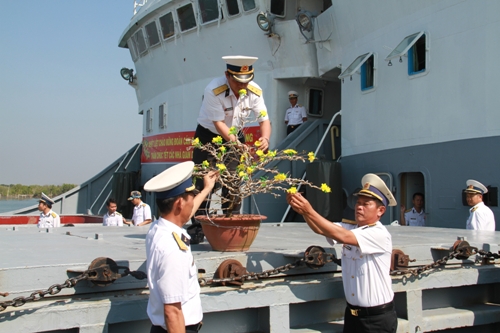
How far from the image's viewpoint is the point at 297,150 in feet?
35.5

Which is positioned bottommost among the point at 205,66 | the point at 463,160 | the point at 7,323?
the point at 7,323

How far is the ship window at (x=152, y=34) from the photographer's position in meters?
14.4

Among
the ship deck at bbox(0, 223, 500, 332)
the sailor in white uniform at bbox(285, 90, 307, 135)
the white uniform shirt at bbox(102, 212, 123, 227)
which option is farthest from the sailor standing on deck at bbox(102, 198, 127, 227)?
the ship deck at bbox(0, 223, 500, 332)

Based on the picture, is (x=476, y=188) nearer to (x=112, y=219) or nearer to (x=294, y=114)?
(x=294, y=114)

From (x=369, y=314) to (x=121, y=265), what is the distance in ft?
5.10

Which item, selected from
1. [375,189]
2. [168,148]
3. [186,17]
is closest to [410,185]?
[375,189]

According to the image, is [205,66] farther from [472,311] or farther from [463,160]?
[472,311]

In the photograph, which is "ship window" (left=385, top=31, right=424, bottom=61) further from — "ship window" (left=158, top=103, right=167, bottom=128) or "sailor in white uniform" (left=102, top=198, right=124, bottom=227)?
"ship window" (left=158, top=103, right=167, bottom=128)

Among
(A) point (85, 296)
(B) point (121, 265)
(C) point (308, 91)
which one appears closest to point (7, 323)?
(A) point (85, 296)

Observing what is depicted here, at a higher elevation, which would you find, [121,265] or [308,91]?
[308,91]

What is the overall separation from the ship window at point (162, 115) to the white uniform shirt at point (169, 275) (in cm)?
1246

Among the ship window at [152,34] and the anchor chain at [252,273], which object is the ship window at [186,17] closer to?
the ship window at [152,34]

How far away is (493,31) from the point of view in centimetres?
708

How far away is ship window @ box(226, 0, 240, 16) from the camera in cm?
1184
